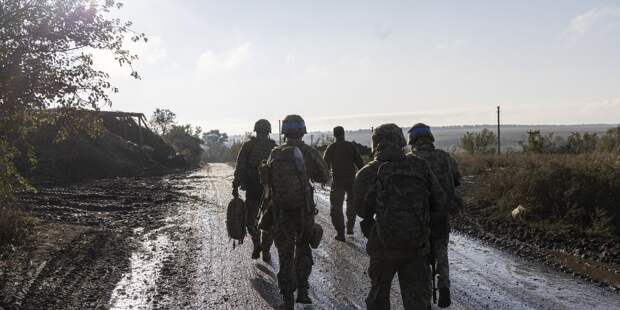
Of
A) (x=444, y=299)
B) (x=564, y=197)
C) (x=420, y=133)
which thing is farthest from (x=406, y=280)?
(x=564, y=197)

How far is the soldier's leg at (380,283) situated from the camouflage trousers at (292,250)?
1.51 m

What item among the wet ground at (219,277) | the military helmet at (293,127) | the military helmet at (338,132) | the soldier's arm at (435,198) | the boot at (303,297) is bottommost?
the wet ground at (219,277)

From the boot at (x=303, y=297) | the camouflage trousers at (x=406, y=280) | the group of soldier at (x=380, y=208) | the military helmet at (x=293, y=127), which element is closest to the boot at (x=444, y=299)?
the group of soldier at (x=380, y=208)

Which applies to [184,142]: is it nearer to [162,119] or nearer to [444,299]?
[162,119]

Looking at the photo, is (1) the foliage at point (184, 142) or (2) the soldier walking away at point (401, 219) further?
(1) the foliage at point (184, 142)

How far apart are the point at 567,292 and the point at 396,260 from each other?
130 inches

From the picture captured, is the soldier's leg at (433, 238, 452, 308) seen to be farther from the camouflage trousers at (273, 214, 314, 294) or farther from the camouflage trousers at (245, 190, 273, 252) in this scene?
the camouflage trousers at (245, 190, 273, 252)

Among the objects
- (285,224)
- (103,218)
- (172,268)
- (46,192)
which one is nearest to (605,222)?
(285,224)

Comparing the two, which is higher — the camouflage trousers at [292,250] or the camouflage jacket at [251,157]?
the camouflage jacket at [251,157]

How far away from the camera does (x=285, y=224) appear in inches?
241

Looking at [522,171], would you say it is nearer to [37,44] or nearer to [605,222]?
[605,222]

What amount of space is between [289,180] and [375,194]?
5.20 feet

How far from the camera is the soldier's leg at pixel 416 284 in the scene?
4.54 metres

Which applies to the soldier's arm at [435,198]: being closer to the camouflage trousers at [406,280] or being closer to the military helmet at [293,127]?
the camouflage trousers at [406,280]
